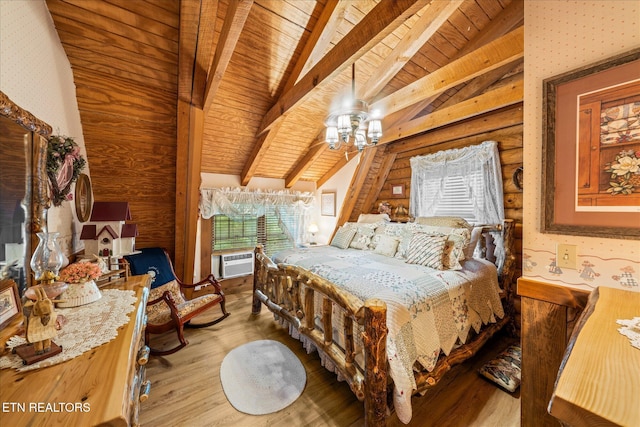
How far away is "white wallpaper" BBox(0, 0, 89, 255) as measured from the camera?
4.14 ft

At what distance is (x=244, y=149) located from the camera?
11.9ft

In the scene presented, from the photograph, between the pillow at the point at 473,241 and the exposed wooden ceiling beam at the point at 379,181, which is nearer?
the pillow at the point at 473,241

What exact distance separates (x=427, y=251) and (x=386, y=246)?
63 cm

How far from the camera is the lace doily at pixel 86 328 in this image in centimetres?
84

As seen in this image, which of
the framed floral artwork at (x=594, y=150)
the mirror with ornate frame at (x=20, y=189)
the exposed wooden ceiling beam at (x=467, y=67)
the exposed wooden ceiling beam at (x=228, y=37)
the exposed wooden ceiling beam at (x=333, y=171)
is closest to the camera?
the framed floral artwork at (x=594, y=150)

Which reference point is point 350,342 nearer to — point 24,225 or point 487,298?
point 487,298

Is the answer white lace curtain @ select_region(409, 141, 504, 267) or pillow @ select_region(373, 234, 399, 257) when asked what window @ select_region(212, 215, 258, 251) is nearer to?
pillow @ select_region(373, 234, 399, 257)

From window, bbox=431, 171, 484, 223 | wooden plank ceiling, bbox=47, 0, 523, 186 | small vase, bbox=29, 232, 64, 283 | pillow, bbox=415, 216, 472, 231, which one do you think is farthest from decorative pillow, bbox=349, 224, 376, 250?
small vase, bbox=29, 232, 64, 283

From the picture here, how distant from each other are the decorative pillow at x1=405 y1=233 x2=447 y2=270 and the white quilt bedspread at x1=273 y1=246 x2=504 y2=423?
82 mm

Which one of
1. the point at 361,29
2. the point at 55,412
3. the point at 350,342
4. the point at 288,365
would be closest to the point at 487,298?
the point at 350,342

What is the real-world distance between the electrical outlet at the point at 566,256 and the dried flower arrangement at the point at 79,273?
2472 millimetres

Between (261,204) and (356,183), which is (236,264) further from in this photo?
(356,183)

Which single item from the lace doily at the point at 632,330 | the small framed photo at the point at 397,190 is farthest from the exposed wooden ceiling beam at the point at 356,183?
the lace doily at the point at 632,330

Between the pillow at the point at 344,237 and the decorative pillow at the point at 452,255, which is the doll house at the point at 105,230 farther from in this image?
the decorative pillow at the point at 452,255
